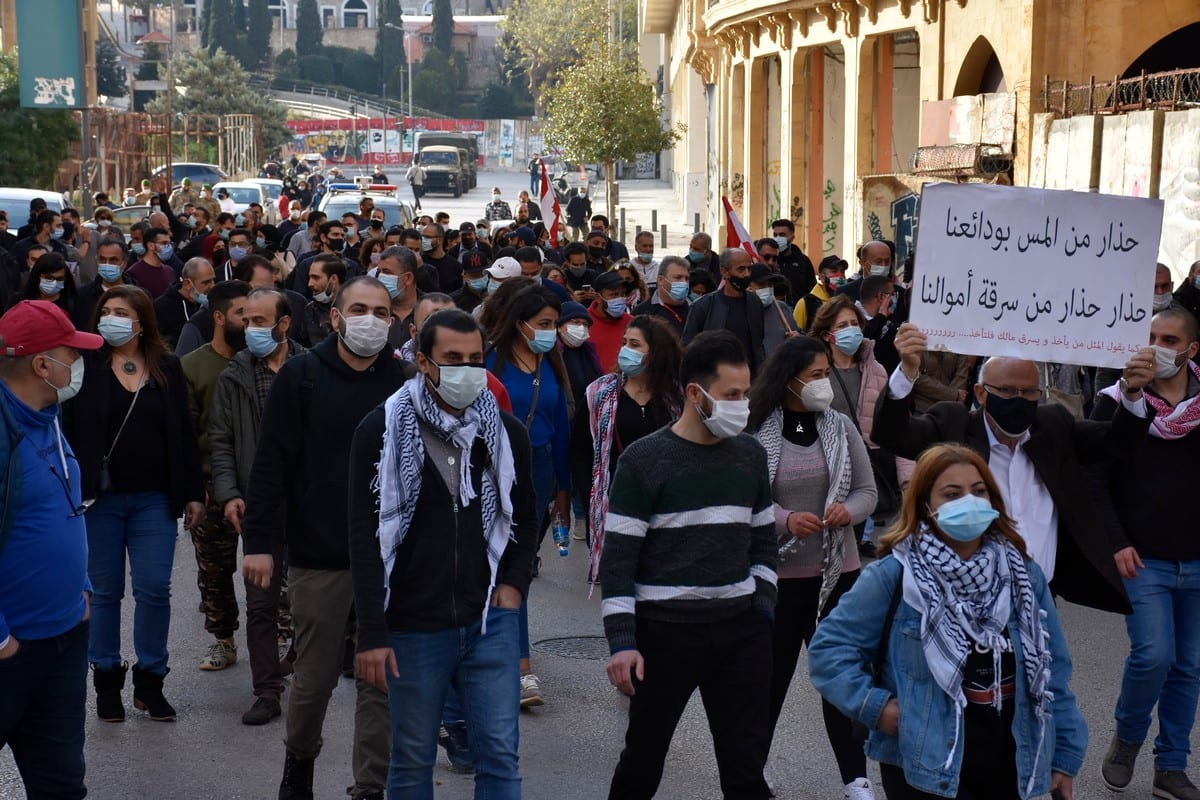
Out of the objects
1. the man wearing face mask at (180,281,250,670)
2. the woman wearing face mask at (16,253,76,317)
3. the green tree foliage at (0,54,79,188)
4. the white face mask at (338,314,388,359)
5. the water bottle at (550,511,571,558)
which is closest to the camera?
the white face mask at (338,314,388,359)

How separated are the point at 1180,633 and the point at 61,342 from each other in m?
4.25

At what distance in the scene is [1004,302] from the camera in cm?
560

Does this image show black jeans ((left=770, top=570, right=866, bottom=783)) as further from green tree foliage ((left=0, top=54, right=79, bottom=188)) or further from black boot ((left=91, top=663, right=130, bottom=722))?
green tree foliage ((left=0, top=54, right=79, bottom=188))

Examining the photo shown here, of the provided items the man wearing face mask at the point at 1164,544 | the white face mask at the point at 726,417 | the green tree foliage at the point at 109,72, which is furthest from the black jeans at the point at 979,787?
the green tree foliage at the point at 109,72

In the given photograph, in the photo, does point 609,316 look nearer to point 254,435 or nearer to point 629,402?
point 629,402

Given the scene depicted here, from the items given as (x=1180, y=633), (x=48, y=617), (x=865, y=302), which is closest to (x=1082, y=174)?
(x=865, y=302)

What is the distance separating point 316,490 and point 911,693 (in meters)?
2.54

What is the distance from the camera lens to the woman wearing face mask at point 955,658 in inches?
162

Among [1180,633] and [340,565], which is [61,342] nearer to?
[340,565]

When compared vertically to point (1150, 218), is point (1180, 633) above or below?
below

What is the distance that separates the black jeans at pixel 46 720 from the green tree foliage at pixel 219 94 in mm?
86011

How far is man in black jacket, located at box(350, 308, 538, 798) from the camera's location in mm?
4895

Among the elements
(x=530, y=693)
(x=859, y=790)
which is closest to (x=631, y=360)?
(x=530, y=693)

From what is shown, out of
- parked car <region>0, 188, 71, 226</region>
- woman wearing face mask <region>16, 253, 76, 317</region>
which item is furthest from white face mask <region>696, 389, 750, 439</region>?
parked car <region>0, 188, 71, 226</region>
